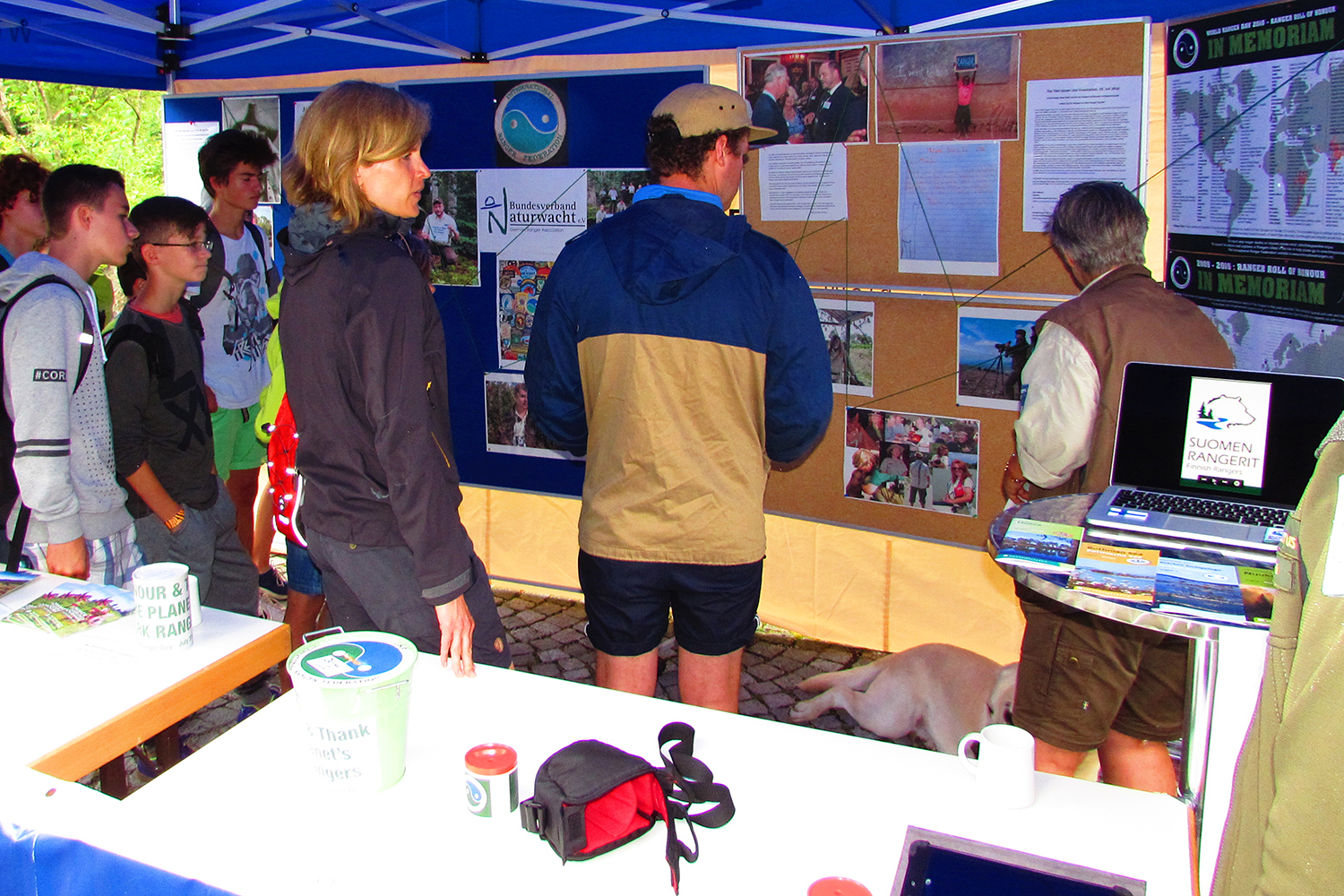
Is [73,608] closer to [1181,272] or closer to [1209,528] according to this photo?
[1209,528]

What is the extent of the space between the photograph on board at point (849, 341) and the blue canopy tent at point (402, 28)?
967mm

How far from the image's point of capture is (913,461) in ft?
12.1

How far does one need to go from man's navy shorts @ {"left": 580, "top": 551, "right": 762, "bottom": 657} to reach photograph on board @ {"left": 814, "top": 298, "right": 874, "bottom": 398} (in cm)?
151

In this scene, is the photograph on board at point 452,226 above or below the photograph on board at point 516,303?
above

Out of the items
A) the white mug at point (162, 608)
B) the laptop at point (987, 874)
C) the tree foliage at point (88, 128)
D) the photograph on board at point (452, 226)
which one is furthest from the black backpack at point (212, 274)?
the tree foliage at point (88, 128)

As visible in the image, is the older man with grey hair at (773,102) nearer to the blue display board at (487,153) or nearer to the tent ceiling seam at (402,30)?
the blue display board at (487,153)

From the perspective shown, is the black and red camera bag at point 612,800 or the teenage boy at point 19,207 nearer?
the black and red camera bag at point 612,800

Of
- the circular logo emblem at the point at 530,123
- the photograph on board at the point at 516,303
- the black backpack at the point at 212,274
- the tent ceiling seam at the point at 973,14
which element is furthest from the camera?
the photograph on board at the point at 516,303

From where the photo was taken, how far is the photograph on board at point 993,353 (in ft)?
11.2

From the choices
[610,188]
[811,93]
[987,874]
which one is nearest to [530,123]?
[610,188]

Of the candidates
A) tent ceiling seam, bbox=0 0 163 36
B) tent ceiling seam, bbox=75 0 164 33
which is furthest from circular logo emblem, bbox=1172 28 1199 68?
tent ceiling seam, bbox=0 0 163 36

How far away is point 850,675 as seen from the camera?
347 cm

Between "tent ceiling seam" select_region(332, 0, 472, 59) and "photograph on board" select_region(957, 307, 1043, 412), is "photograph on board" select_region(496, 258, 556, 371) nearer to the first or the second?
"tent ceiling seam" select_region(332, 0, 472, 59)

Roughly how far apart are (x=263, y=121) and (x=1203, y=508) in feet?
14.6
